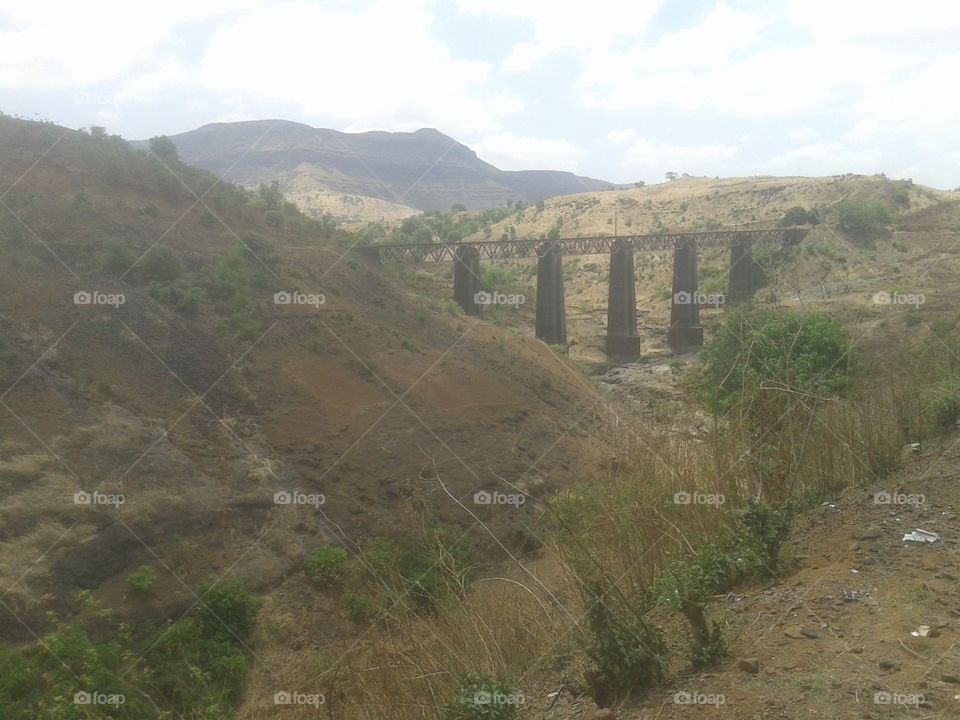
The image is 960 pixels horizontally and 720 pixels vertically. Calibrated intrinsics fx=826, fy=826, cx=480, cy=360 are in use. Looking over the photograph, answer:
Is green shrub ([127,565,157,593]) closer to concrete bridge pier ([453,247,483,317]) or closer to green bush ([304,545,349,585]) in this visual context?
green bush ([304,545,349,585])

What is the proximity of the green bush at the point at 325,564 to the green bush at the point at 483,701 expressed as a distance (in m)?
11.0

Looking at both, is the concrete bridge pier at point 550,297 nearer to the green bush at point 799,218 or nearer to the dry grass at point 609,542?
the green bush at point 799,218

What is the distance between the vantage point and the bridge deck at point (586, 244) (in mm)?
42812

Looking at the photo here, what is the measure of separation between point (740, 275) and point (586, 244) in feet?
34.0

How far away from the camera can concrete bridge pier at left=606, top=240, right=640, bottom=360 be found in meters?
46.8

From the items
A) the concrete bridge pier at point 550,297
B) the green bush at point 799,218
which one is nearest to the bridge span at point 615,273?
the concrete bridge pier at point 550,297

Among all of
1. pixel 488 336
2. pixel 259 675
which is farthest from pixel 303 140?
pixel 259 675

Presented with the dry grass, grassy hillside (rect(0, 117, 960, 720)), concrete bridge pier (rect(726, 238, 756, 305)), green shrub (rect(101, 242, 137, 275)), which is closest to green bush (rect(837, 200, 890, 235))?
concrete bridge pier (rect(726, 238, 756, 305))

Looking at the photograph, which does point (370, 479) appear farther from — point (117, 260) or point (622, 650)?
point (622, 650)

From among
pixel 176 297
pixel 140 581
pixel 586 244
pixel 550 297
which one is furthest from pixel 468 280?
pixel 140 581

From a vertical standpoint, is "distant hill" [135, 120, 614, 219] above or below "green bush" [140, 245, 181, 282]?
above

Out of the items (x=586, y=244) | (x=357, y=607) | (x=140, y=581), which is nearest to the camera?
(x=357, y=607)

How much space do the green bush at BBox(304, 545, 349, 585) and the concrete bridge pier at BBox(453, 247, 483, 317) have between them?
26241 millimetres

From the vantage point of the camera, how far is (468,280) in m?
42.8
